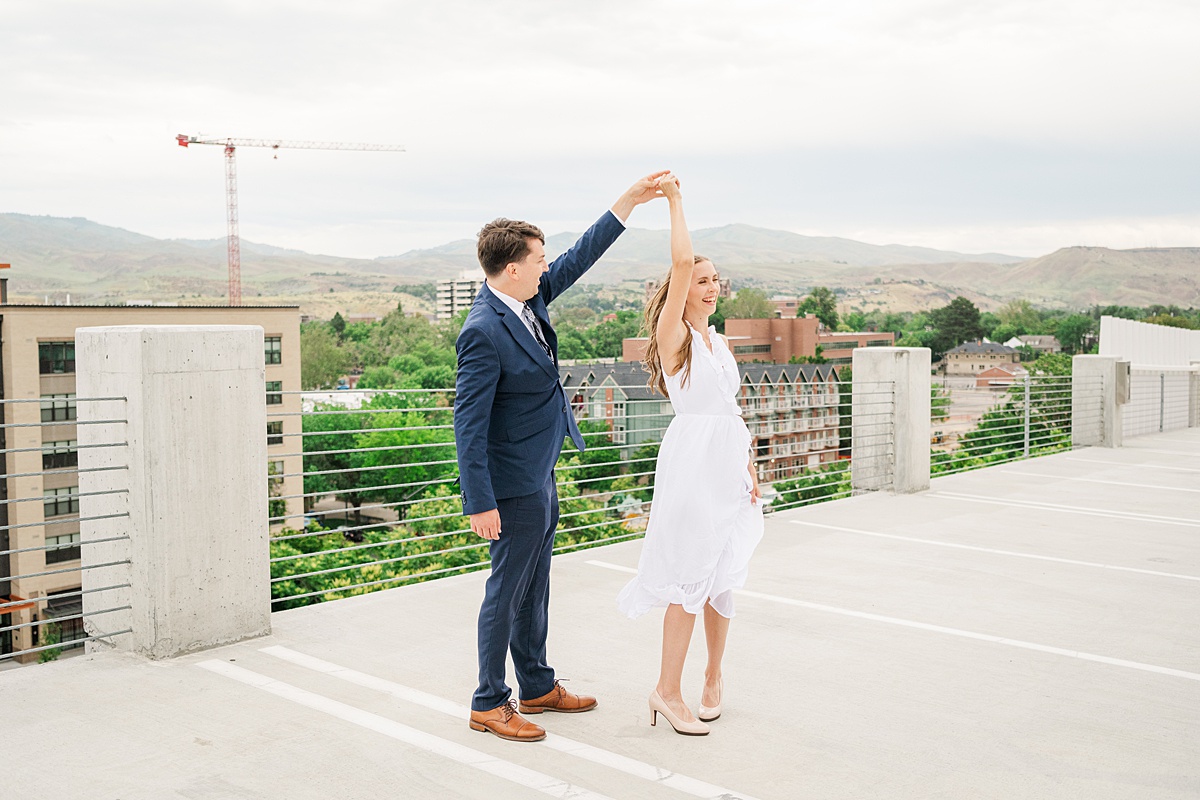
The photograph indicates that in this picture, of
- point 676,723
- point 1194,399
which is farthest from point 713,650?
point 1194,399

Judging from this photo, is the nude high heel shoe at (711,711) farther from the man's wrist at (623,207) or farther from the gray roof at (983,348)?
the gray roof at (983,348)

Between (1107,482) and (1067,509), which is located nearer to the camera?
(1067,509)

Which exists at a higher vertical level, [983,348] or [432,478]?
[983,348]

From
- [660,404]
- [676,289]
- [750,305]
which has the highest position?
[750,305]

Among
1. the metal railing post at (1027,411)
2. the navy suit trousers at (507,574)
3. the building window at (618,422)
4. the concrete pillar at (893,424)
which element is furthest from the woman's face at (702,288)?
the metal railing post at (1027,411)

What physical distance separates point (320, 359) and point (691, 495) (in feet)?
392

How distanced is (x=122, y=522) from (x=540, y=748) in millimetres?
2347

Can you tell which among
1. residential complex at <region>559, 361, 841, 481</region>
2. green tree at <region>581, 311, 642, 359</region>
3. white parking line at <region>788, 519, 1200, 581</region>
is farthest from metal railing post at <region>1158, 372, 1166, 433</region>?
green tree at <region>581, 311, 642, 359</region>

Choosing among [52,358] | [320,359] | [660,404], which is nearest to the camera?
[660,404]

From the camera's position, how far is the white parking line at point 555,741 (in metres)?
3.43

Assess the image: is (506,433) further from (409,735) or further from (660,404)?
(660,404)

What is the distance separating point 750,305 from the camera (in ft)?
456

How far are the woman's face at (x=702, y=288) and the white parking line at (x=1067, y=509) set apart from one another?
6.68m

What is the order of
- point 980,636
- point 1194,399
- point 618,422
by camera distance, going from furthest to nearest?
1. point 618,422
2. point 1194,399
3. point 980,636
